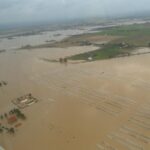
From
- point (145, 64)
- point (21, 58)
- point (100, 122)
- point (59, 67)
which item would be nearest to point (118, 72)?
point (145, 64)

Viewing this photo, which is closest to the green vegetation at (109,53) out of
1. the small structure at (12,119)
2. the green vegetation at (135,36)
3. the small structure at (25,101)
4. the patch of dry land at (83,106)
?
the patch of dry land at (83,106)

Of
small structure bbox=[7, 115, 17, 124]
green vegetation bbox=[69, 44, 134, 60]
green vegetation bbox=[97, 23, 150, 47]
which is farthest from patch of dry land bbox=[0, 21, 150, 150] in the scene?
green vegetation bbox=[97, 23, 150, 47]

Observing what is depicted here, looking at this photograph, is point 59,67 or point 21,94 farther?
point 59,67

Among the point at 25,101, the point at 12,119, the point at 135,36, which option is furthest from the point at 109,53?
the point at 12,119

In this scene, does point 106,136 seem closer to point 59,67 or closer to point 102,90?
point 102,90

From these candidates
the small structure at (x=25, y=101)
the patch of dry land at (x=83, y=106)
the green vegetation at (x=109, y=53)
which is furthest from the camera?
the green vegetation at (x=109, y=53)

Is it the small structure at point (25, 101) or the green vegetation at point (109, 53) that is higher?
the green vegetation at point (109, 53)

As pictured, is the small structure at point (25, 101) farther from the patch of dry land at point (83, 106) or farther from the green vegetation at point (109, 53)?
the green vegetation at point (109, 53)

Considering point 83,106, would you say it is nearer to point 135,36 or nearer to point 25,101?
point 25,101
